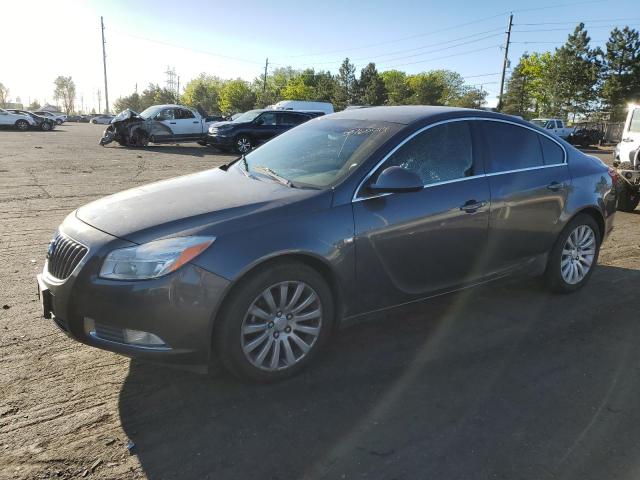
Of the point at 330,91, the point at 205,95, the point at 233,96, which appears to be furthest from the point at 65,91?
the point at 330,91

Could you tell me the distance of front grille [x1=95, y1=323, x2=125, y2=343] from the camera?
285 centimetres

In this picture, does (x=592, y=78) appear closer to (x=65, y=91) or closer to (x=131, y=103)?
(x=131, y=103)

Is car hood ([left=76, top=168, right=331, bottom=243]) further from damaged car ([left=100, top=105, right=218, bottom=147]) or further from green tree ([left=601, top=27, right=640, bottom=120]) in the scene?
green tree ([left=601, top=27, right=640, bottom=120])

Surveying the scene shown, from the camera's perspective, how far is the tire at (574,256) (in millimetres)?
4664

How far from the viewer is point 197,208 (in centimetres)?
315

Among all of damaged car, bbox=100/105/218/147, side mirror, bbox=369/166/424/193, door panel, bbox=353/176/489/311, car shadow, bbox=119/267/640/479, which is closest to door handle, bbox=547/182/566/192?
door panel, bbox=353/176/489/311

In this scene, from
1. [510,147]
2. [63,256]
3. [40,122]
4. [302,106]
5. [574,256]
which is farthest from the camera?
[40,122]

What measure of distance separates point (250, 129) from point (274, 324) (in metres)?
17.8

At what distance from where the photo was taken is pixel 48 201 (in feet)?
28.8

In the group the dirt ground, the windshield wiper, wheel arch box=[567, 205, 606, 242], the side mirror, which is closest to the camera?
the dirt ground

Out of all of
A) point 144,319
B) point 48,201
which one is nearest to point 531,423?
point 144,319

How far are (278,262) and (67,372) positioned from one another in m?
1.53

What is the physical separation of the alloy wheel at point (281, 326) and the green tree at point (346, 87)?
8075cm

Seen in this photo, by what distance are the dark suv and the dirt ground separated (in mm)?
15929
